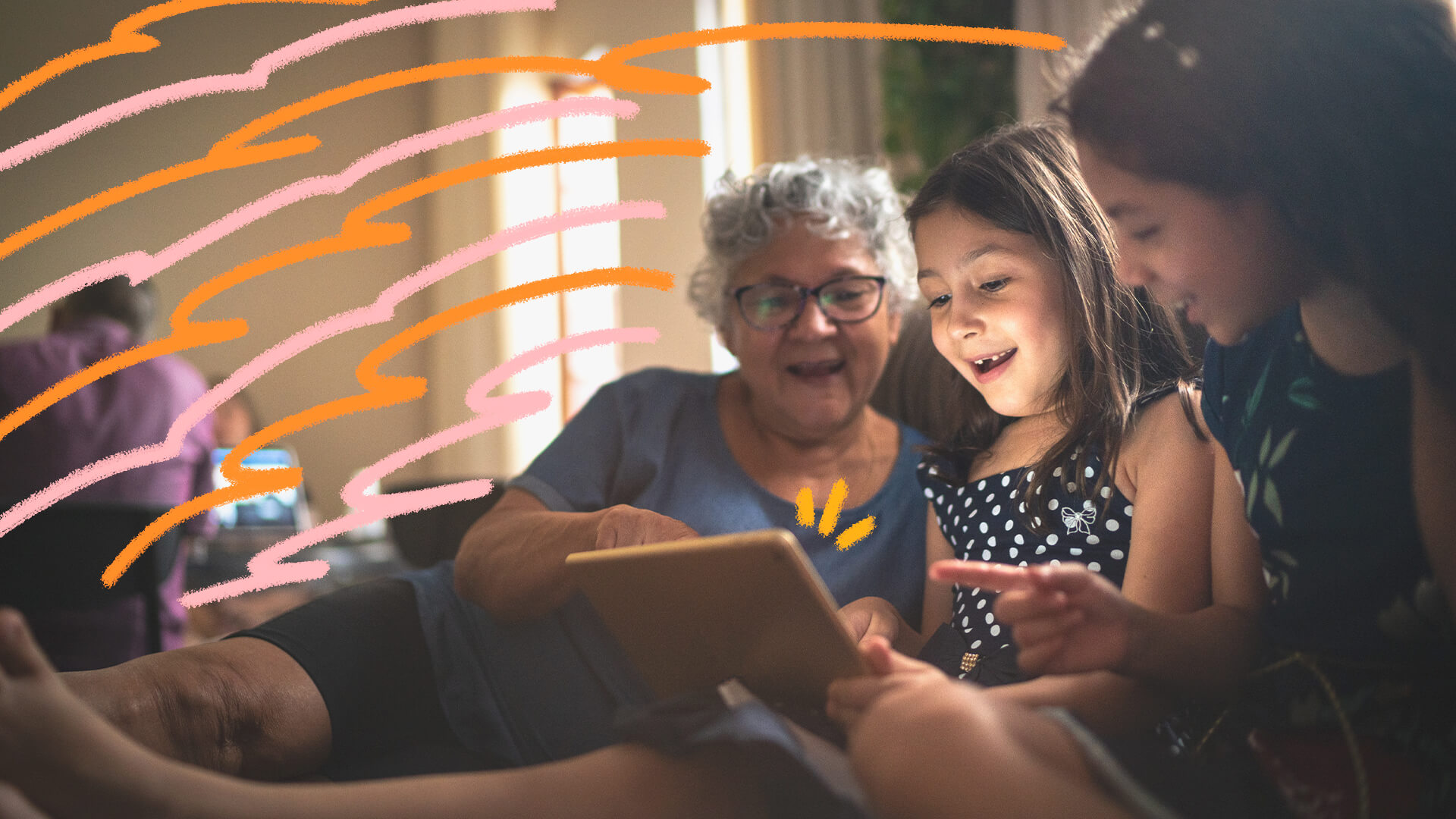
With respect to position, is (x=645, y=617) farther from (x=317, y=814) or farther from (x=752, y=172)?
(x=752, y=172)

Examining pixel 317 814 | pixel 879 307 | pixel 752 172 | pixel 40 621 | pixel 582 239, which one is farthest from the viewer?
pixel 582 239

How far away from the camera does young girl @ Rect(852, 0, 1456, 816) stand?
729 mm

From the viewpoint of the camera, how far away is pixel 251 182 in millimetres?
5461

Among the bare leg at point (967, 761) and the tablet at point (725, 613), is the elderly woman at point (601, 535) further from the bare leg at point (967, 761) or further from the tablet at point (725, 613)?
the bare leg at point (967, 761)

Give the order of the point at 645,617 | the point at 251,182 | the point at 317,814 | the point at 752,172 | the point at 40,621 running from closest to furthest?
the point at 317,814 → the point at 645,617 → the point at 752,172 → the point at 40,621 → the point at 251,182

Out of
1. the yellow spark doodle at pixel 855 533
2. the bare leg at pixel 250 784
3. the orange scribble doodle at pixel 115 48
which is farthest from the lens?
the orange scribble doodle at pixel 115 48

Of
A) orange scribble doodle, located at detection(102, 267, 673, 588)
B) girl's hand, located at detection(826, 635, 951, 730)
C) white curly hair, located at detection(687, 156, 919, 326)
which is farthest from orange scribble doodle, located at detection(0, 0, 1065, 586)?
girl's hand, located at detection(826, 635, 951, 730)

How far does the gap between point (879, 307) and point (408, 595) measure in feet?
2.77

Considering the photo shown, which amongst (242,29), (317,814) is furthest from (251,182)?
(317,814)

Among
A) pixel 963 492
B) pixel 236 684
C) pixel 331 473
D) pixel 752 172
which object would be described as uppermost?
pixel 752 172

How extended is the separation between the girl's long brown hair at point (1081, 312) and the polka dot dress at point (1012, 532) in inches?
0.7

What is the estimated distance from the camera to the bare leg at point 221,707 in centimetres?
108

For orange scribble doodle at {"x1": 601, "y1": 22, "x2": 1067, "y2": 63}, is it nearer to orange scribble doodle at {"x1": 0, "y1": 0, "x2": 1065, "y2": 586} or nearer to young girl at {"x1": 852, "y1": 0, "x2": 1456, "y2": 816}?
orange scribble doodle at {"x1": 0, "y1": 0, "x2": 1065, "y2": 586}

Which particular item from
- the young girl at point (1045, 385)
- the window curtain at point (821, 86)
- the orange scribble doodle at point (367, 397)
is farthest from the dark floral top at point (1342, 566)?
the window curtain at point (821, 86)
